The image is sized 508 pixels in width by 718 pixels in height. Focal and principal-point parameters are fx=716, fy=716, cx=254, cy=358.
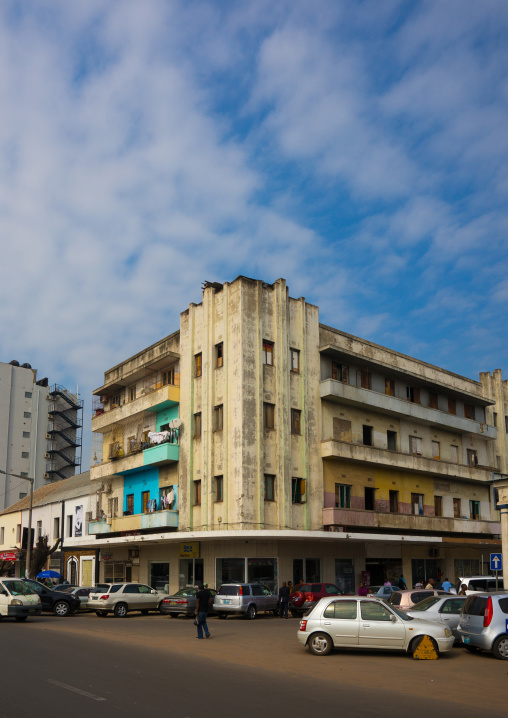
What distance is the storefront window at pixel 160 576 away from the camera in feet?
129

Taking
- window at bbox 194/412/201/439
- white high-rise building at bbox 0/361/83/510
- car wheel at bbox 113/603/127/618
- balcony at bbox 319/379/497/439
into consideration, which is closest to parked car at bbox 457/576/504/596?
balcony at bbox 319/379/497/439

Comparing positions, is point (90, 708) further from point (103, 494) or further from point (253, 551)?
point (103, 494)

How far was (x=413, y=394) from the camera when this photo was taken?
4597 cm

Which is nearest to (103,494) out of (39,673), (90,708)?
(39,673)

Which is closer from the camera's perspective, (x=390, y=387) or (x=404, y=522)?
(x=404, y=522)

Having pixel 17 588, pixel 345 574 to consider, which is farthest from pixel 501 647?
pixel 345 574

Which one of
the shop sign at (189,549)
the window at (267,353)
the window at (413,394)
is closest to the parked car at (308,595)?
the shop sign at (189,549)

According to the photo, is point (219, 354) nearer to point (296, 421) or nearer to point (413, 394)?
point (296, 421)

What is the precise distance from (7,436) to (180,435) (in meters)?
56.7

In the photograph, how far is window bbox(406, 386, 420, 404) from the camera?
4552 centimetres

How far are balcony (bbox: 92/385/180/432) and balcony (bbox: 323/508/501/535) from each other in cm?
1054

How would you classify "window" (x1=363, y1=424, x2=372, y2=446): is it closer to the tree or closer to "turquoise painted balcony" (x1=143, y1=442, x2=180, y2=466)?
"turquoise painted balcony" (x1=143, y1=442, x2=180, y2=466)

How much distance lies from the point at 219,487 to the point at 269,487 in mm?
2586

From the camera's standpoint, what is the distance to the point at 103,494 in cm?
4716
